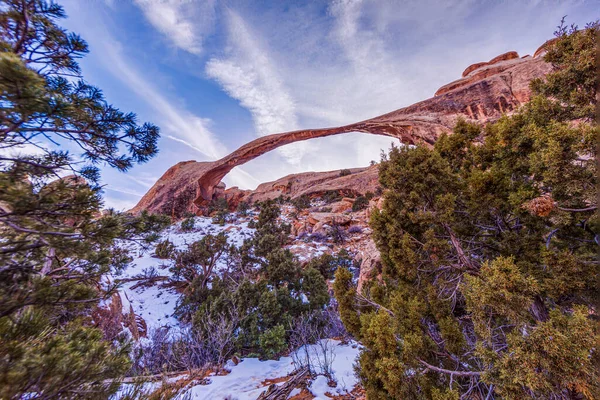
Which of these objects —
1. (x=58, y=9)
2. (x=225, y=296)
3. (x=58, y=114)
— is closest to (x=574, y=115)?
(x=58, y=114)

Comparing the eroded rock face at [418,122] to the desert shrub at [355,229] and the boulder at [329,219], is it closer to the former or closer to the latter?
the desert shrub at [355,229]

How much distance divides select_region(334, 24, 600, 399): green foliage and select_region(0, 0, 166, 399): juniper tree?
2.31m

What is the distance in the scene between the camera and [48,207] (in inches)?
64.8

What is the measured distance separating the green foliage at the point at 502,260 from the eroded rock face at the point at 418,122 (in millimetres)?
4180

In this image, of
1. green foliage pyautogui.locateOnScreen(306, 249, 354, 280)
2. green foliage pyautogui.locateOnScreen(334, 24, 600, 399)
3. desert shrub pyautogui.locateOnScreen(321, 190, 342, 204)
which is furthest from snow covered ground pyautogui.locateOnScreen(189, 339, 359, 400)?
desert shrub pyautogui.locateOnScreen(321, 190, 342, 204)

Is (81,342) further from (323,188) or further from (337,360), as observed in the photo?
(323,188)

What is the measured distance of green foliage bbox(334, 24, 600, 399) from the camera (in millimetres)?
1576

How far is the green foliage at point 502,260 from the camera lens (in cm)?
158

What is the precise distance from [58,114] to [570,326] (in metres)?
3.77

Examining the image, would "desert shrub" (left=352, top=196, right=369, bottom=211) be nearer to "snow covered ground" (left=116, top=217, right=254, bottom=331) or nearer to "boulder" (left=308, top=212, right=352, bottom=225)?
"boulder" (left=308, top=212, right=352, bottom=225)

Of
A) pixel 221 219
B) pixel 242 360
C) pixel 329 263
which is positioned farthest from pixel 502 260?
pixel 221 219

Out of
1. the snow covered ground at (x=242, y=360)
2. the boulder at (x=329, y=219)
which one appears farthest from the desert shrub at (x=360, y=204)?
the snow covered ground at (x=242, y=360)

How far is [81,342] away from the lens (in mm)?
1348

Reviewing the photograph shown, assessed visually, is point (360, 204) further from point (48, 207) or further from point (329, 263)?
point (48, 207)
